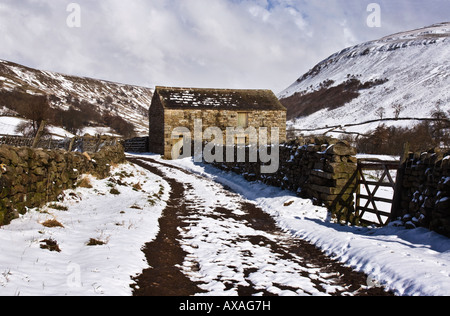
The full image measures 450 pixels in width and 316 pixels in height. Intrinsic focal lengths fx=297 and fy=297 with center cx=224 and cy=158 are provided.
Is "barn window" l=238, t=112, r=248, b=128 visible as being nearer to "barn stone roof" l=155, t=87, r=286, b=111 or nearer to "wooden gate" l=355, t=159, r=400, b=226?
"barn stone roof" l=155, t=87, r=286, b=111

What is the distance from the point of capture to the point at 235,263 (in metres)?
5.40

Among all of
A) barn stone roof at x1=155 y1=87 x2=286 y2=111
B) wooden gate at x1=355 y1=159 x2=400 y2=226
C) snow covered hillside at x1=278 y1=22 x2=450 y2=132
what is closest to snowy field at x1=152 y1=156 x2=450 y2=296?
wooden gate at x1=355 y1=159 x2=400 y2=226

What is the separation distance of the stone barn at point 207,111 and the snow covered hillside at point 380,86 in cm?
1248

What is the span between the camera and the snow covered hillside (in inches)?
1884

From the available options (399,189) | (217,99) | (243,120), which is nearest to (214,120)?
(217,99)

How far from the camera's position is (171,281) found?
14.8ft

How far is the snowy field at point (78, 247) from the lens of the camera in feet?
12.4

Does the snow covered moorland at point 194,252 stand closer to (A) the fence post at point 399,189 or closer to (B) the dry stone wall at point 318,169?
(A) the fence post at point 399,189

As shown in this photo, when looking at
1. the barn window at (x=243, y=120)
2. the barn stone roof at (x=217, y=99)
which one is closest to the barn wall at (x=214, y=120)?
the barn window at (x=243, y=120)

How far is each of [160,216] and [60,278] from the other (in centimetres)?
435

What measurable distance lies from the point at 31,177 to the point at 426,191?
890 centimetres

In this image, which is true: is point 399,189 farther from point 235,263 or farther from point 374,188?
point 235,263
